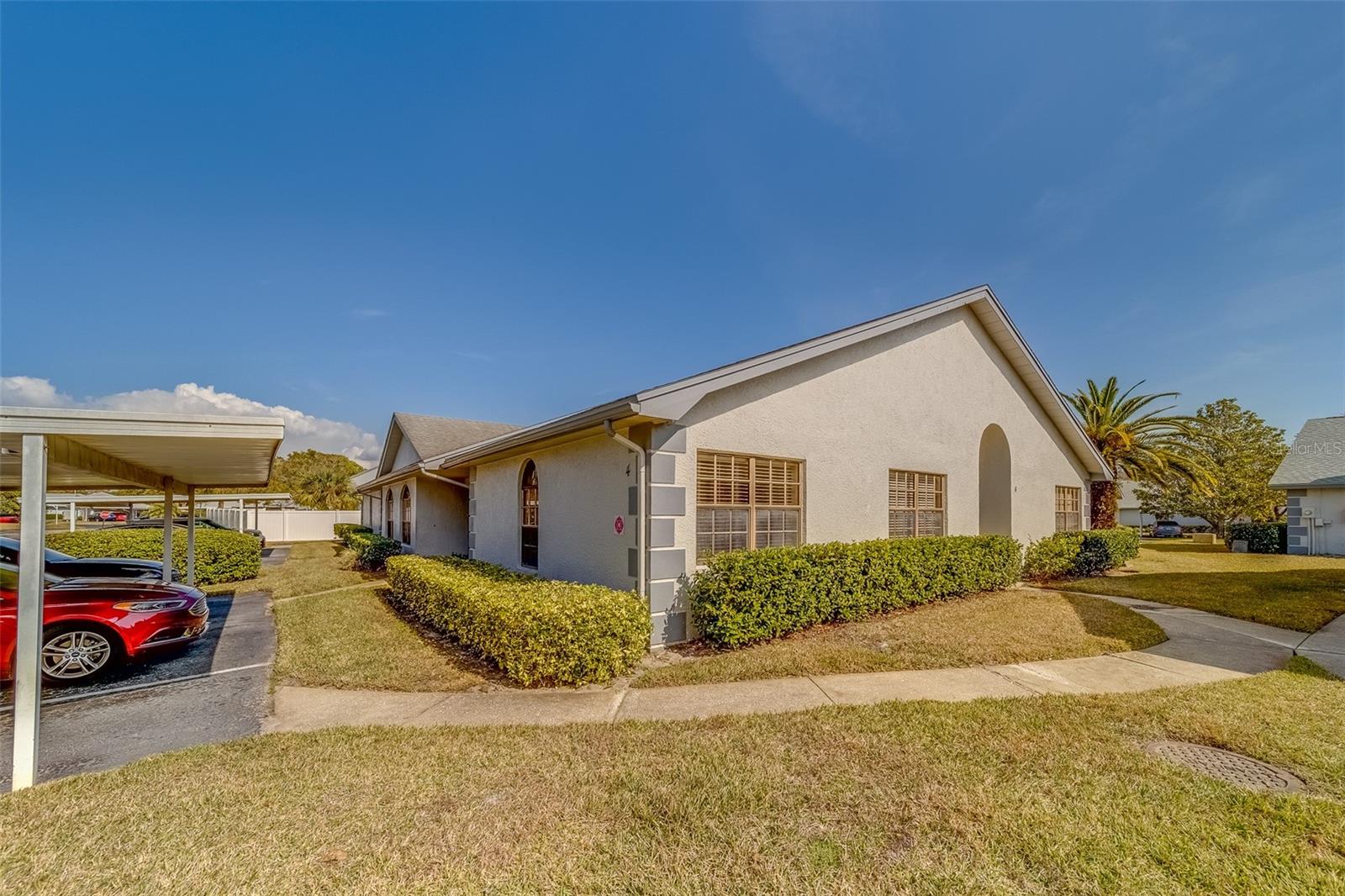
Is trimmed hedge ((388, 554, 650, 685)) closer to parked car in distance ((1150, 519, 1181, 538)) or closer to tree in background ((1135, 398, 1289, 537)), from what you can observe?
tree in background ((1135, 398, 1289, 537))

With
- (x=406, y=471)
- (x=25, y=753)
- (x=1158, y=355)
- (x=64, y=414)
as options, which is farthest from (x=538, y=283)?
(x=1158, y=355)

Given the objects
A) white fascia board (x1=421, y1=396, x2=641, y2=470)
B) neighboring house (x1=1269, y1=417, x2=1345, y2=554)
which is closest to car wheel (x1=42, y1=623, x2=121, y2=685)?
white fascia board (x1=421, y1=396, x2=641, y2=470)

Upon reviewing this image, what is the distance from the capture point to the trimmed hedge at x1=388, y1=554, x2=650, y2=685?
600 cm

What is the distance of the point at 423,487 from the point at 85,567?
8.41 metres

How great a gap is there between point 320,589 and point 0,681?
733 cm

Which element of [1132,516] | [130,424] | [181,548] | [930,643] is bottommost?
[1132,516]

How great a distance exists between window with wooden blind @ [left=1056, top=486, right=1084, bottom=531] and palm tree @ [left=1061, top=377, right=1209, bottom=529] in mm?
4147

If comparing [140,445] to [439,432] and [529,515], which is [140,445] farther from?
[439,432]

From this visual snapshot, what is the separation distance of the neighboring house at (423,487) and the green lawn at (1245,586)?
15.7 m

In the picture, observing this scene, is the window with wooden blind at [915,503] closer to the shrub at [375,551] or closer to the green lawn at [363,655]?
the green lawn at [363,655]

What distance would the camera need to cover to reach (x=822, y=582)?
820 centimetres

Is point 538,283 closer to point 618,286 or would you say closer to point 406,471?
point 618,286

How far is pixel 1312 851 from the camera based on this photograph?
3.08 m

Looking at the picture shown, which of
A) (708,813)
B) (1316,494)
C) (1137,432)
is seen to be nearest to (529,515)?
(708,813)
